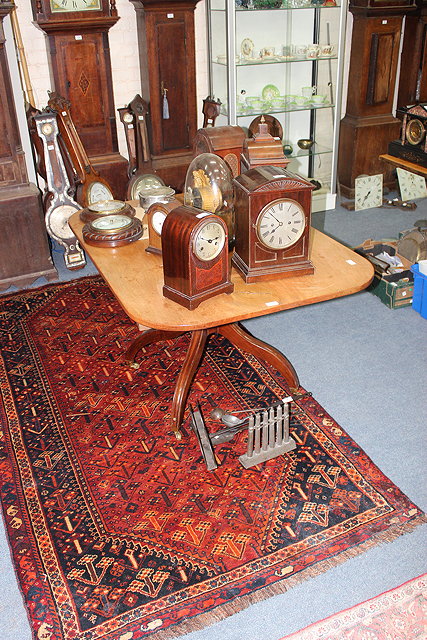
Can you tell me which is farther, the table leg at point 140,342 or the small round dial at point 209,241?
the table leg at point 140,342

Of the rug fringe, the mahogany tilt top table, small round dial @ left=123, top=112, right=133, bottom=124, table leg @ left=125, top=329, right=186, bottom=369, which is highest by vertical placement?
small round dial @ left=123, top=112, right=133, bottom=124

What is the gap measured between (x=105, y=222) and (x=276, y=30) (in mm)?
2964

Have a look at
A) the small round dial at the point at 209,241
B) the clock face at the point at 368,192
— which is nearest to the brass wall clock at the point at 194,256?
the small round dial at the point at 209,241

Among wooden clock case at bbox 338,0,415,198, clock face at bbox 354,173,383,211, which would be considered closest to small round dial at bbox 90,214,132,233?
clock face at bbox 354,173,383,211

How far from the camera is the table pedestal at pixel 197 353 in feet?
9.82

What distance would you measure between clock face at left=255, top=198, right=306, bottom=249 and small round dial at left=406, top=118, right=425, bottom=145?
2.03m

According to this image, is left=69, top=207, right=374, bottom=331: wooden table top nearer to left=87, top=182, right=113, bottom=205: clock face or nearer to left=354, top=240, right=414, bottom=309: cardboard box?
left=354, top=240, right=414, bottom=309: cardboard box

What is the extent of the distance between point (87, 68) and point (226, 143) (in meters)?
2.20

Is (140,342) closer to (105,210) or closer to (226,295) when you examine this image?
(105,210)

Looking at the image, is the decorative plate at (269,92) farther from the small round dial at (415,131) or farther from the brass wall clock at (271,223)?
the brass wall clock at (271,223)

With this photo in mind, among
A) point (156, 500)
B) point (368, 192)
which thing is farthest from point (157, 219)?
point (368, 192)

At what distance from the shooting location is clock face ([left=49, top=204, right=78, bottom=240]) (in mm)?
4605

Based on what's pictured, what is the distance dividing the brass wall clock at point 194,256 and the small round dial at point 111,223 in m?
0.62

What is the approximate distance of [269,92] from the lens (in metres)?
5.34
